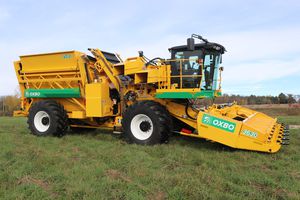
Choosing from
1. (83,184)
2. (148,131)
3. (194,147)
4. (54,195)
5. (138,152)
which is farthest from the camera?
(148,131)

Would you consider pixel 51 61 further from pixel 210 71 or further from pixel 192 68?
pixel 210 71

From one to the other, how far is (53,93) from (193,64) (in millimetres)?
4591

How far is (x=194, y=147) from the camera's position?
7332 mm

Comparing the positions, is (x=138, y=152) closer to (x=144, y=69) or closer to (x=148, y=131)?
(x=148, y=131)

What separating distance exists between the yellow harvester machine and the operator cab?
0.09 ft

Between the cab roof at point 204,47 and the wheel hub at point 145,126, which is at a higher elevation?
the cab roof at point 204,47

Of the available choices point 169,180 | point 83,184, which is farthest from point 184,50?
point 83,184

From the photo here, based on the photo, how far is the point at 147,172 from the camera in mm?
5090

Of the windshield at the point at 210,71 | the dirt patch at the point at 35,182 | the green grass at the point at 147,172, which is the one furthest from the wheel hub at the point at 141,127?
the dirt patch at the point at 35,182

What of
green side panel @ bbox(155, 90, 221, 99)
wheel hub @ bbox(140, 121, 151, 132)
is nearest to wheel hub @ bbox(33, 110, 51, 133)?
wheel hub @ bbox(140, 121, 151, 132)

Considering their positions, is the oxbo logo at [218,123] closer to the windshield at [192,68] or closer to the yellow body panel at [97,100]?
the windshield at [192,68]

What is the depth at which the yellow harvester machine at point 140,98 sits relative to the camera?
22.7 ft

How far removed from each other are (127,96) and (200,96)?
239cm

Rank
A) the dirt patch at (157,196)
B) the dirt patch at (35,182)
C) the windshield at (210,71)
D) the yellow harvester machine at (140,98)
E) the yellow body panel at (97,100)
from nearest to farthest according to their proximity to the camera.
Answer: the dirt patch at (157,196) < the dirt patch at (35,182) < the yellow harvester machine at (140,98) < the windshield at (210,71) < the yellow body panel at (97,100)
